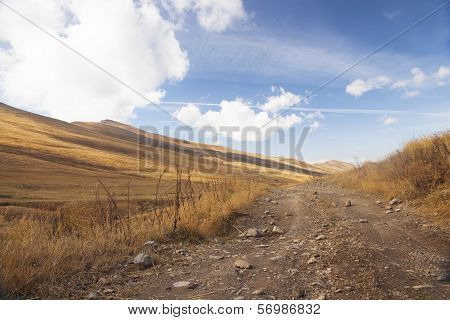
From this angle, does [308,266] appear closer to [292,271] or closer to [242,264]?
[292,271]

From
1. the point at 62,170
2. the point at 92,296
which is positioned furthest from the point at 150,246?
the point at 62,170

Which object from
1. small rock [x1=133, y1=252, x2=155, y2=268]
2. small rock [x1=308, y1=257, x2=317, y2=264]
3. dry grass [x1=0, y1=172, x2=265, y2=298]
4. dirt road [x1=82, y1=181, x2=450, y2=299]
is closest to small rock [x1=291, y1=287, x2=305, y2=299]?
dirt road [x1=82, y1=181, x2=450, y2=299]

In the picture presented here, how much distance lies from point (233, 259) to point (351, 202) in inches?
251

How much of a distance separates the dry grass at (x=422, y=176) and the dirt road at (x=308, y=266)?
99 centimetres

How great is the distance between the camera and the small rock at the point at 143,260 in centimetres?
531

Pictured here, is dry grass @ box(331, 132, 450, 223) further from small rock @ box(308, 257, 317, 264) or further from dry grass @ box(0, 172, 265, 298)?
dry grass @ box(0, 172, 265, 298)

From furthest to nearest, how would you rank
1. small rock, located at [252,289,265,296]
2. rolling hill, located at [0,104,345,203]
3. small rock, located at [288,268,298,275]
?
rolling hill, located at [0,104,345,203] → small rock, located at [288,268,298,275] → small rock, located at [252,289,265,296]

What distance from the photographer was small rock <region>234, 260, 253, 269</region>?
513cm

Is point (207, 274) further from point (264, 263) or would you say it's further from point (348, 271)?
point (348, 271)

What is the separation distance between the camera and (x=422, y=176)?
965cm

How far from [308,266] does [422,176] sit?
20.6ft

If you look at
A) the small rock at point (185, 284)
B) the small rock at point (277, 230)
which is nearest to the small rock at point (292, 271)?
the small rock at point (185, 284)

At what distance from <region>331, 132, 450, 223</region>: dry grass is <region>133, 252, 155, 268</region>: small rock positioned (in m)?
5.68

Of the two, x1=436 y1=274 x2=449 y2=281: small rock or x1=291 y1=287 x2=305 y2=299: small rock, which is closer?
x1=291 y1=287 x2=305 y2=299: small rock
